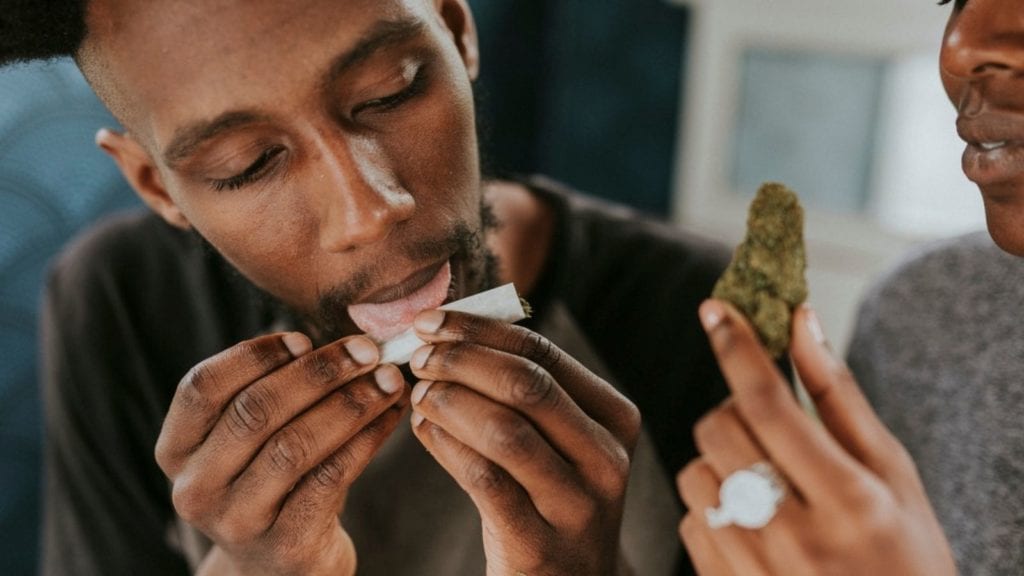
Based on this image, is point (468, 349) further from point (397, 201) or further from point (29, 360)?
point (29, 360)

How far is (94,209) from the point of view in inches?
31.9

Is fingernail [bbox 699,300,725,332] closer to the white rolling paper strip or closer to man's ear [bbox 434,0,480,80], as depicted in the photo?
the white rolling paper strip

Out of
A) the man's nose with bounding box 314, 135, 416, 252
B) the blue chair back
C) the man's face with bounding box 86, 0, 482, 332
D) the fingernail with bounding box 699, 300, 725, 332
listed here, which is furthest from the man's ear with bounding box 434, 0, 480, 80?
the blue chair back

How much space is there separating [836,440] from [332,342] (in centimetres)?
23

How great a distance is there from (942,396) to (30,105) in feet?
2.51

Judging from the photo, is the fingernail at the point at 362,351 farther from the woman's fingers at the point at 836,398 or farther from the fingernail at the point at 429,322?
the woman's fingers at the point at 836,398

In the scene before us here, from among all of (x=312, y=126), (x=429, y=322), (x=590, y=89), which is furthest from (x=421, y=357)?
(x=590, y=89)

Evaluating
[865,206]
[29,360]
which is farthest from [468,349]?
[865,206]

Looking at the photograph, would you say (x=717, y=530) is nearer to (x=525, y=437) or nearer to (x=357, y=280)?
(x=525, y=437)

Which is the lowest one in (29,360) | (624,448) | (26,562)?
(26,562)

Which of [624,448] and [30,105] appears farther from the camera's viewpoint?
[30,105]

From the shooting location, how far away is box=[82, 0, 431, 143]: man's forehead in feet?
1.22

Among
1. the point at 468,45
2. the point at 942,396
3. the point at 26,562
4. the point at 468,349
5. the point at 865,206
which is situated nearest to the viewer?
the point at 468,349

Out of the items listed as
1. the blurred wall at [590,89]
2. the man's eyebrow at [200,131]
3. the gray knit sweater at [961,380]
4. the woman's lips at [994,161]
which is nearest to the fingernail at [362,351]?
the man's eyebrow at [200,131]
